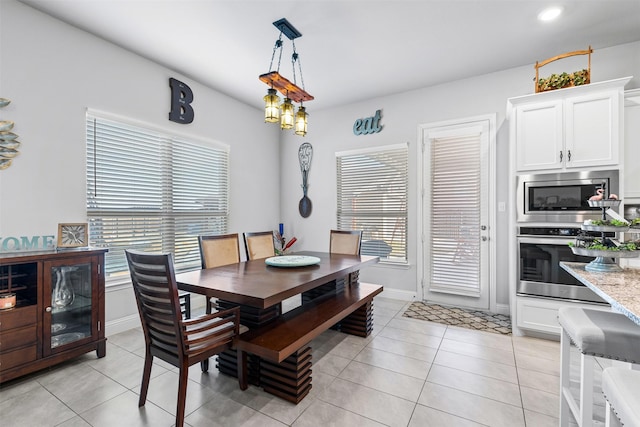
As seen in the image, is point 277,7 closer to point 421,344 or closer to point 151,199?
point 151,199

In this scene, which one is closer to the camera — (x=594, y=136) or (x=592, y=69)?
(x=594, y=136)

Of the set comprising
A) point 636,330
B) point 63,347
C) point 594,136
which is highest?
point 594,136

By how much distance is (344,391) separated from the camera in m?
2.04

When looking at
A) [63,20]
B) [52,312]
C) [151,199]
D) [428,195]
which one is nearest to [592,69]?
[428,195]

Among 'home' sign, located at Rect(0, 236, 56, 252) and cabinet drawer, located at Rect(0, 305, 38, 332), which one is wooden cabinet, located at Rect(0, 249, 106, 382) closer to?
cabinet drawer, located at Rect(0, 305, 38, 332)

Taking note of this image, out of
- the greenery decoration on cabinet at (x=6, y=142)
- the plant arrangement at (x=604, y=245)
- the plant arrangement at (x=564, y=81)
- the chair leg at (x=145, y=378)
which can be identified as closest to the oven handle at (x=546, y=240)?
the plant arrangement at (x=604, y=245)

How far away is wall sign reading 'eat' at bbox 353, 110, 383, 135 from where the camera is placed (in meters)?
4.40

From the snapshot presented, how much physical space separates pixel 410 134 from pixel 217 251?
303 centimetres

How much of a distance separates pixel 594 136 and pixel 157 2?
3.99m

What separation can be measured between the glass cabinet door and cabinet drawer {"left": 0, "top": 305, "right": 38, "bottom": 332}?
0.08 meters

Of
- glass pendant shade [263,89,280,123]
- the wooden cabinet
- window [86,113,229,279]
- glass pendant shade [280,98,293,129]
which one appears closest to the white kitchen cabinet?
glass pendant shade [280,98,293,129]

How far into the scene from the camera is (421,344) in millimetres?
2785

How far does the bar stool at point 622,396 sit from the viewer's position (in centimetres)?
90

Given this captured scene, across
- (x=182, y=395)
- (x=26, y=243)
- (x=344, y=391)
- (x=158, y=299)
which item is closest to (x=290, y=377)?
(x=344, y=391)
